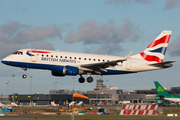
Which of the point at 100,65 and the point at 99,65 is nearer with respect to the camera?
the point at 99,65

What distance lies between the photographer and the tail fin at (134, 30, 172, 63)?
187 ft

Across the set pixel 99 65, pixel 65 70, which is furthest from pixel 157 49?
pixel 65 70

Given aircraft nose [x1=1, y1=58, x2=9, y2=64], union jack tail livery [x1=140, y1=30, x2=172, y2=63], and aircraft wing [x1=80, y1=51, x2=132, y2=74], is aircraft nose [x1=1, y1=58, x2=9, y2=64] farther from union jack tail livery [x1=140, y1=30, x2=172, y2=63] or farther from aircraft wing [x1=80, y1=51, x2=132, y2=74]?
union jack tail livery [x1=140, y1=30, x2=172, y2=63]

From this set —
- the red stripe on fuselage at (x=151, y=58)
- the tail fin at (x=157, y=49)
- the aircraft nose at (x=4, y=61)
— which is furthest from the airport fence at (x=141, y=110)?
the aircraft nose at (x=4, y=61)

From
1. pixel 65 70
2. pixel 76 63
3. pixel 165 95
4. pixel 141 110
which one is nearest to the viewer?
pixel 65 70

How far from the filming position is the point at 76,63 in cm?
5028

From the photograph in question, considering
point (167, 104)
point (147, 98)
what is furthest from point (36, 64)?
point (147, 98)

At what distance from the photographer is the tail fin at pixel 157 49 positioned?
57.0m

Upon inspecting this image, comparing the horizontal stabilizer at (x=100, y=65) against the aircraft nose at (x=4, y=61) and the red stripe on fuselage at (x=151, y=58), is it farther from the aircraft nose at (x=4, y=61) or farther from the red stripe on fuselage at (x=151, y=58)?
the aircraft nose at (x=4, y=61)

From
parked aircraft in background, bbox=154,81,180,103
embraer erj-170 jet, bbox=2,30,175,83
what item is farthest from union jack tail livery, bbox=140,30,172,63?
parked aircraft in background, bbox=154,81,180,103

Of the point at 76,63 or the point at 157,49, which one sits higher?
the point at 157,49

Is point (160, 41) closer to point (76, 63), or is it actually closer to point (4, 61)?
point (76, 63)

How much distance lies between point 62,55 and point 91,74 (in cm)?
776

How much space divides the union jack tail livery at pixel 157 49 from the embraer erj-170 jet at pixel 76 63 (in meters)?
0.98
